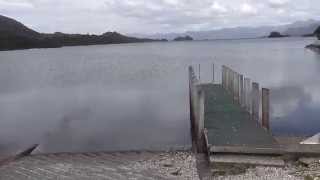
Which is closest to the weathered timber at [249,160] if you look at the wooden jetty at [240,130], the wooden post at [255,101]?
the wooden jetty at [240,130]

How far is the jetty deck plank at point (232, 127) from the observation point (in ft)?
43.7

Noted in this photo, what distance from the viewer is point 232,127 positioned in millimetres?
15445

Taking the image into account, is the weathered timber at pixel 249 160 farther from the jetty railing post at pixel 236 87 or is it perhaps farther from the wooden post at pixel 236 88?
the jetty railing post at pixel 236 87

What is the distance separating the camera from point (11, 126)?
1022 inches

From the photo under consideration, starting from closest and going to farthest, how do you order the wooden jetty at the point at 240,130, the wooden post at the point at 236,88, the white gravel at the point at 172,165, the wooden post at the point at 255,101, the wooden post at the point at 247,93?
1. the white gravel at the point at 172,165
2. the wooden jetty at the point at 240,130
3. the wooden post at the point at 255,101
4. the wooden post at the point at 247,93
5. the wooden post at the point at 236,88

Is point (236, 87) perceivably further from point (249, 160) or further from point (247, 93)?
point (249, 160)

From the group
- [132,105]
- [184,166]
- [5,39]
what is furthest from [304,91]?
[5,39]

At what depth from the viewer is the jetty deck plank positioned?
13.3 meters

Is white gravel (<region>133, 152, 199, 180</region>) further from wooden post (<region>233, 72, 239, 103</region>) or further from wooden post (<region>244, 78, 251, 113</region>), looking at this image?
wooden post (<region>233, 72, 239, 103</region>)

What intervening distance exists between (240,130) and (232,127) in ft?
1.74

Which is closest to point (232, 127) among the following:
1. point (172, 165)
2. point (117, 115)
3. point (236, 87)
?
point (172, 165)

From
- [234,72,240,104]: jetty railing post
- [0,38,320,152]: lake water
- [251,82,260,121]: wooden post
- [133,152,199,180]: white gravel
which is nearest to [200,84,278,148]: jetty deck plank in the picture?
[251,82,260,121]: wooden post

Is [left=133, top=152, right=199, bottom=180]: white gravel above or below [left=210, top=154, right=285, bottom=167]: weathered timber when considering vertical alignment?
below

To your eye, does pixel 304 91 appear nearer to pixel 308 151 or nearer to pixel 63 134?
pixel 63 134
